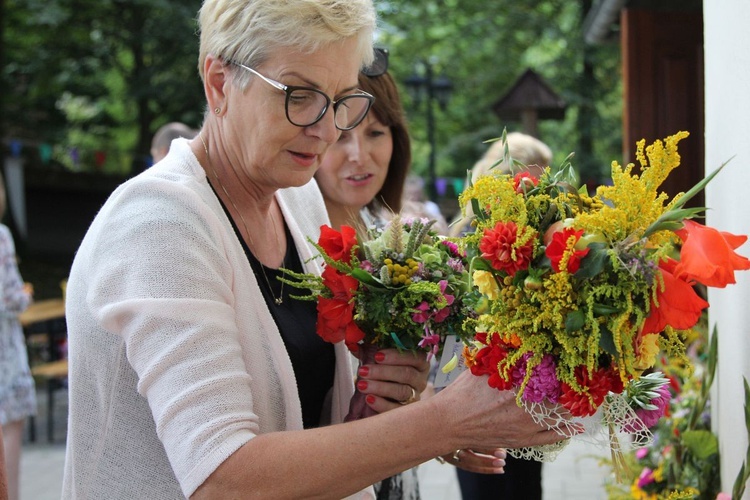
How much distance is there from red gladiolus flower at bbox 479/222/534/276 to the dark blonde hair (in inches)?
62.7

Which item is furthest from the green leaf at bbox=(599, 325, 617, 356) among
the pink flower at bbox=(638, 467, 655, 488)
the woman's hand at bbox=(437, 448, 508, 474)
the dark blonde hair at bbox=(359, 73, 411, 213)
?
the pink flower at bbox=(638, 467, 655, 488)

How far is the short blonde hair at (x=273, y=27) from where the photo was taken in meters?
1.95

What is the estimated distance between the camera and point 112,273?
181cm

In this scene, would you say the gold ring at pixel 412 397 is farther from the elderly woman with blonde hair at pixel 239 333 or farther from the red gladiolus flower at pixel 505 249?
the red gladiolus flower at pixel 505 249

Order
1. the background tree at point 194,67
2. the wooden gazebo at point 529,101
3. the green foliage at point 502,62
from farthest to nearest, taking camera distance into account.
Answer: the green foliage at point 502,62, the background tree at point 194,67, the wooden gazebo at point 529,101

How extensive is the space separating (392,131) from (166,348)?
6.24 ft

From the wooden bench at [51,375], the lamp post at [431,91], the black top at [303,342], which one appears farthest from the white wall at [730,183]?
the lamp post at [431,91]

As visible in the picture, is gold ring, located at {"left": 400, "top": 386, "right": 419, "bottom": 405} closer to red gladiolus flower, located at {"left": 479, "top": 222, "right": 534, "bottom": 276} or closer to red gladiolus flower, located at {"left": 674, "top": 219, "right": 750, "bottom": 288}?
red gladiolus flower, located at {"left": 479, "top": 222, "right": 534, "bottom": 276}

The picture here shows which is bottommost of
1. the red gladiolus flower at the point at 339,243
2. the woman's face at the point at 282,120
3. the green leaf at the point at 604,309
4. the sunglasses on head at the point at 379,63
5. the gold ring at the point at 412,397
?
the gold ring at the point at 412,397

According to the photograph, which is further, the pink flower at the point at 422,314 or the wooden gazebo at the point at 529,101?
the wooden gazebo at the point at 529,101

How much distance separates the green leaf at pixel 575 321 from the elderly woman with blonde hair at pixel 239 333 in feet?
0.79

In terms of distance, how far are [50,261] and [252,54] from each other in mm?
20814

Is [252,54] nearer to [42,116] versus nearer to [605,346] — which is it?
[605,346]

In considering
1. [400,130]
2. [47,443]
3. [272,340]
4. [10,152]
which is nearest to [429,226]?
[272,340]
